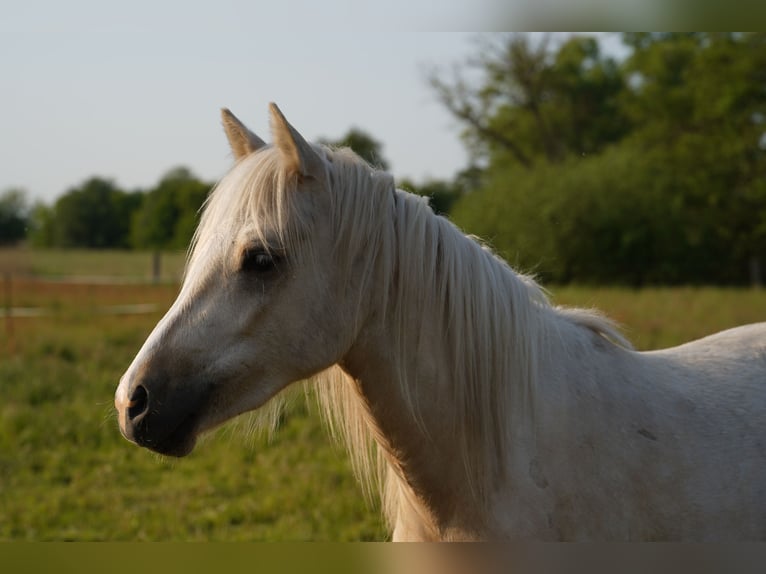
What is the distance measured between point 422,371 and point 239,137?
98cm

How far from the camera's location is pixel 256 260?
1940 mm

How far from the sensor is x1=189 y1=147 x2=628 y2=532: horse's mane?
2.03m

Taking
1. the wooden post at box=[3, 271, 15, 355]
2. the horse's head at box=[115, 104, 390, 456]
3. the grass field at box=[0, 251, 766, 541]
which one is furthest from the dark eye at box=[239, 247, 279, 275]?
the wooden post at box=[3, 271, 15, 355]

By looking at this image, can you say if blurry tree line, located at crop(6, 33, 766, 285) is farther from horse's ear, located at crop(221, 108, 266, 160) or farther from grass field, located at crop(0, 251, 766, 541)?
horse's ear, located at crop(221, 108, 266, 160)

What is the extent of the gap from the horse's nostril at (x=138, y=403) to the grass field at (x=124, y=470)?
512mm

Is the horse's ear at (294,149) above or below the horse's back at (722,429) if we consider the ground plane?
above

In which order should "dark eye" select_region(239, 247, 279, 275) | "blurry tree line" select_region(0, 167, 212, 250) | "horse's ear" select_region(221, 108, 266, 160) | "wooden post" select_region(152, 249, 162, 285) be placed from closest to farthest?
1. "dark eye" select_region(239, 247, 279, 275)
2. "horse's ear" select_region(221, 108, 266, 160)
3. "blurry tree line" select_region(0, 167, 212, 250)
4. "wooden post" select_region(152, 249, 162, 285)

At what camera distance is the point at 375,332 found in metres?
2.09

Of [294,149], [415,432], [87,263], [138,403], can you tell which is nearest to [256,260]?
[294,149]

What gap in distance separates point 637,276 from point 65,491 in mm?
21582

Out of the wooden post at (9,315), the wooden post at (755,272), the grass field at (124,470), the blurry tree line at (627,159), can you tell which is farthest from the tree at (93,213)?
the wooden post at (755,272)

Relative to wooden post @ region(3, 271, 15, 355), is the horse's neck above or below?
above

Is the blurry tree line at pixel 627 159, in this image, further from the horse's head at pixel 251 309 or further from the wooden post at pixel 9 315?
the horse's head at pixel 251 309

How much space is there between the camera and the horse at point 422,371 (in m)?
1.92
